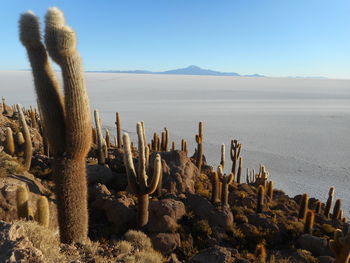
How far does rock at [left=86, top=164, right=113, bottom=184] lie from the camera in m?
8.45

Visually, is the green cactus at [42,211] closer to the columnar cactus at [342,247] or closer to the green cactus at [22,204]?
the green cactus at [22,204]

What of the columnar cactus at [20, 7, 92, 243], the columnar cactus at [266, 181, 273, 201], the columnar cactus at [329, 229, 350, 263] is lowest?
the columnar cactus at [266, 181, 273, 201]

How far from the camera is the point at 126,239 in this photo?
236 inches

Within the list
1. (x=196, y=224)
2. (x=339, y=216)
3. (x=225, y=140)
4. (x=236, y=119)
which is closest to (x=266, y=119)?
(x=236, y=119)

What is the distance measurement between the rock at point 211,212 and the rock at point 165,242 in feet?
3.95

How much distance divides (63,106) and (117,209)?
321 centimetres

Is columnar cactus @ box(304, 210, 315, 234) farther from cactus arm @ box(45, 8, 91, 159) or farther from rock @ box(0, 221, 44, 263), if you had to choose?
rock @ box(0, 221, 44, 263)

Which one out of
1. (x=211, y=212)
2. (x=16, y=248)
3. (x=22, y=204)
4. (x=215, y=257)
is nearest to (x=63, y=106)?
(x=22, y=204)

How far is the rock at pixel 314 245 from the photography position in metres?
6.90

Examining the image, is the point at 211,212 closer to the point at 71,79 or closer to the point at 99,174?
the point at 99,174

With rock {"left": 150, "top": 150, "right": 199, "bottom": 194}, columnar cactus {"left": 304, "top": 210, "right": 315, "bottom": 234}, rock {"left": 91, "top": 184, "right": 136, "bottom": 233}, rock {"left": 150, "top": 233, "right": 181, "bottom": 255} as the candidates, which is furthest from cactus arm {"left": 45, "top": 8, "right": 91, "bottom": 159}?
columnar cactus {"left": 304, "top": 210, "right": 315, "bottom": 234}

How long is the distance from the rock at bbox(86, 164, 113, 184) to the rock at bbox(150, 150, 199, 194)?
55.9 inches

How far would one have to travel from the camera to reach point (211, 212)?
7.49 meters

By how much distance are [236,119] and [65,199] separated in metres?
31.3
